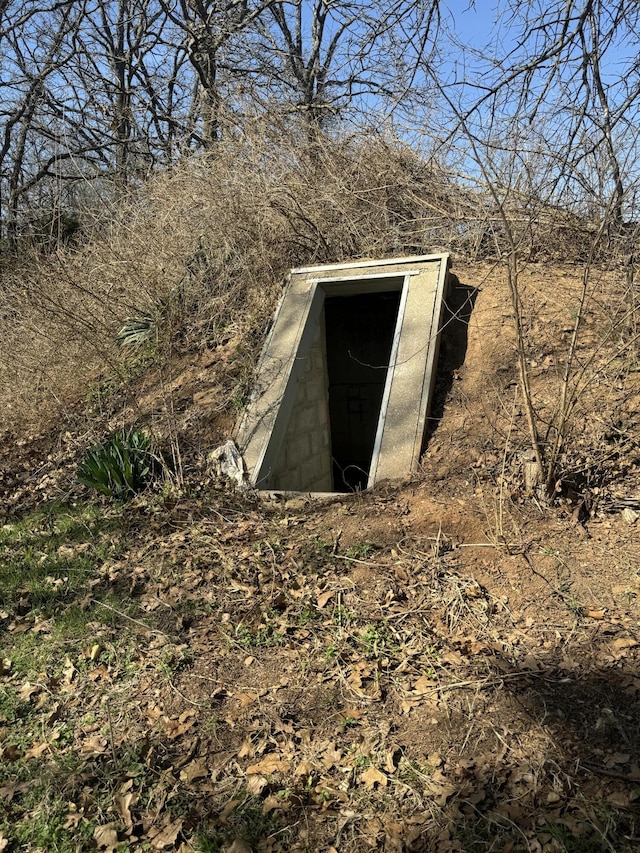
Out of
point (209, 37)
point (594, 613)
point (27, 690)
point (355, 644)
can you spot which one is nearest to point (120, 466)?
point (27, 690)

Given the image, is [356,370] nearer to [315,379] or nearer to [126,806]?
[315,379]

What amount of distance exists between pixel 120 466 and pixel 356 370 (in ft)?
17.3

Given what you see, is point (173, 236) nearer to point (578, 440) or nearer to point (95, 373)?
point (95, 373)

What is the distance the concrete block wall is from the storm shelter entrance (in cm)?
182

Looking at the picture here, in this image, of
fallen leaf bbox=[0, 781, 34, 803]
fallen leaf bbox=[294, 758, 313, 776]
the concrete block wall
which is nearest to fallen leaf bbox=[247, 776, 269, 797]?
fallen leaf bbox=[294, 758, 313, 776]

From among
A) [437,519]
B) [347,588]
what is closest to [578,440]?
[437,519]

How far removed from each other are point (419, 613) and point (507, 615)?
51cm

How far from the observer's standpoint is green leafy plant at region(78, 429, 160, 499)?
566 cm

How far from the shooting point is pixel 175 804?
2.80 metres

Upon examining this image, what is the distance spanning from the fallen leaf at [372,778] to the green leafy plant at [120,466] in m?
3.59

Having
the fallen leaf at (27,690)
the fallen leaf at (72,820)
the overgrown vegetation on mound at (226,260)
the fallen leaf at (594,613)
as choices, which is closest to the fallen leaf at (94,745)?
the fallen leaf at (72,820)

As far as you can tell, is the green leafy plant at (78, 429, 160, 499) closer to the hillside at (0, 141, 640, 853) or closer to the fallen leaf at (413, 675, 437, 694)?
the hillside at (0, 141, 640, 853)

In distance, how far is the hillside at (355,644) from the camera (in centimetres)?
267

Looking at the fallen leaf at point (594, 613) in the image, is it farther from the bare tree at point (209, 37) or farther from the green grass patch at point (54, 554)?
the bare tree at point (209, 37)
